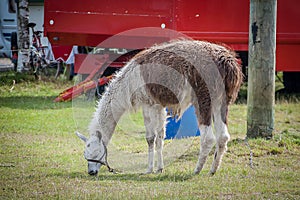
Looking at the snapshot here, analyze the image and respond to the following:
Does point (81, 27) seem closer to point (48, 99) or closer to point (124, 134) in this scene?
point (48, 99)

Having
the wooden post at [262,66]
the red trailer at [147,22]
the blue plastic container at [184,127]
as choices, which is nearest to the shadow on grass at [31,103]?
the red trailer at [147,22]

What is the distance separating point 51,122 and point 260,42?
440cm

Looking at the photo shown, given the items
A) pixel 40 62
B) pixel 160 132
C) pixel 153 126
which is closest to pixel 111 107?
pixel 153 126

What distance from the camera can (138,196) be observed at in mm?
6070

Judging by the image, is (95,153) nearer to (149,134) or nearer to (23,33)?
(149,134)

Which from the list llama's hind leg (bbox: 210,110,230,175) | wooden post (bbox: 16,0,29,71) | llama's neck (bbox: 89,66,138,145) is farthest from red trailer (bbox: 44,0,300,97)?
llama's hind leg (bbox: 210,110,230,175)

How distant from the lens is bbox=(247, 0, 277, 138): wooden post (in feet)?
30.4

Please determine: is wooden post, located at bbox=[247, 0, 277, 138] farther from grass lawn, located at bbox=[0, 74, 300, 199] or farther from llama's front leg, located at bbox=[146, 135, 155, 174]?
llama's front leg, located at bbox=[146, 135, 155, 174]

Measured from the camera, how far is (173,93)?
25.0 feet

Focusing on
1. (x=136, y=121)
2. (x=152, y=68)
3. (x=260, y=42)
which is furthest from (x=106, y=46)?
(x=152, y=68)

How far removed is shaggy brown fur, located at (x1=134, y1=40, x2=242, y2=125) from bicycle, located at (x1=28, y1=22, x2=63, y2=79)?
903 centimetres

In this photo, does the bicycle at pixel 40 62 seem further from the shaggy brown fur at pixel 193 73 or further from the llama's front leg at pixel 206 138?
the llama's front leg at pixel 206 138

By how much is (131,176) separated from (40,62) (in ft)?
37.9

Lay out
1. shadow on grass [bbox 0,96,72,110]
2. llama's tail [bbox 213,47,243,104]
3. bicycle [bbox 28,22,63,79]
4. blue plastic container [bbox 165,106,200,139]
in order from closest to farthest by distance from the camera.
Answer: llama's tail [bbox 213,47,243,104] → blue plastic container [bbox 165,106,200,139] → shadow on grass [bbox 0,96,72,110] → bicycle [bbox 28,22,63,79]
